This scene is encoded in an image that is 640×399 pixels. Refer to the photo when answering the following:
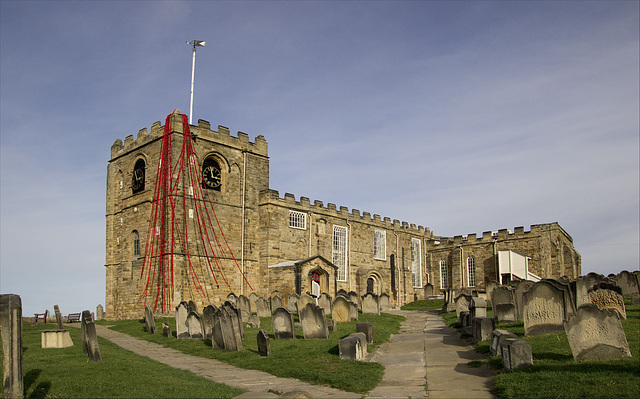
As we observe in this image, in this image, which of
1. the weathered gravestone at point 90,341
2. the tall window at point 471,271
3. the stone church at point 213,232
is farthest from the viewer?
the tall window at point 471,271

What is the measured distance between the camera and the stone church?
2845cm

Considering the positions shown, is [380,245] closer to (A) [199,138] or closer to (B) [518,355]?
(A) [199,138]

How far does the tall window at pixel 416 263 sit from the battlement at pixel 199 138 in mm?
19092

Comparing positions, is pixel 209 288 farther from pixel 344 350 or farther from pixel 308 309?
pixel 344 350

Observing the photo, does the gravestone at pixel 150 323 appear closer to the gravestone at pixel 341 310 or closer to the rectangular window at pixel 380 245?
the gravestone at pixel 341 310

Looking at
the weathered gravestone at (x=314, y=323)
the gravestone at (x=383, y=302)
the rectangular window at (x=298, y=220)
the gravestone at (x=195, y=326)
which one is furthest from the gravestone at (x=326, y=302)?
the rectangular window at (x=298, y=220)

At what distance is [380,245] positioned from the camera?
42.7 m

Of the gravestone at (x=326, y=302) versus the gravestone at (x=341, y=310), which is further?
the gravestone at (x=326, y=302)

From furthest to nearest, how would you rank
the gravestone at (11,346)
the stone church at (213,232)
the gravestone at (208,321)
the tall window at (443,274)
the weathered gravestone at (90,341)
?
1. the tall window at (443,274)
2. the stone church at (213,232)
3. the gravestone at (208,321)
4. the weathered gravestone at (90,341)
5. the gravestone at (11,346)

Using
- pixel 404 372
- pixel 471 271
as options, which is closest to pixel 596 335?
pixel 404 372


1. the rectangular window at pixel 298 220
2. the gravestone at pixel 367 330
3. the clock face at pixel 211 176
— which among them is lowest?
the gravestone at pixel 367 330

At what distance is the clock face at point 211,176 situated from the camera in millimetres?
30672

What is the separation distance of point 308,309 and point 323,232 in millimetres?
22032

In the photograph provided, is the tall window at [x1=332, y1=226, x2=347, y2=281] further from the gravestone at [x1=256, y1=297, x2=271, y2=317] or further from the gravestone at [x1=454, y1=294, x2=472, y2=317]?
the gravestone at [x1=454, y1=294, x2=472, y2=317]
